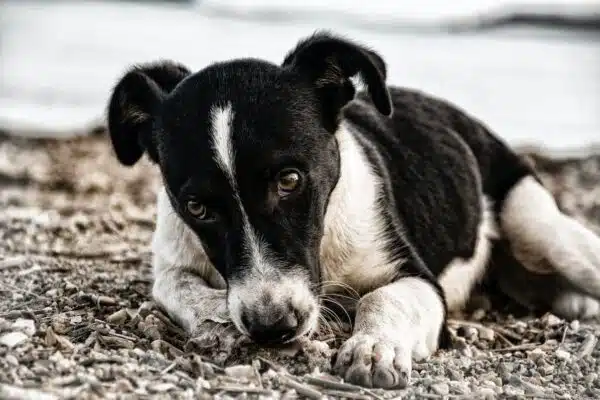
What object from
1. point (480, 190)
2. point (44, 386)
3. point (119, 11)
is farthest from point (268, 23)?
point (44, 386)

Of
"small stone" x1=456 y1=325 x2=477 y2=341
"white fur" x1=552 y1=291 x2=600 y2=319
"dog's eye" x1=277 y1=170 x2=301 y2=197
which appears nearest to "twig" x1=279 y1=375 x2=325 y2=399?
"dog's eye" x1=277 y1=170 x2=301 y2=197

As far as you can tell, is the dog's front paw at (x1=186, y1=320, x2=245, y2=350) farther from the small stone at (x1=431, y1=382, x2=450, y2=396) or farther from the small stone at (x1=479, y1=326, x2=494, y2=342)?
the small stone at (x1=479, y1=326, x2=494, y2=342)

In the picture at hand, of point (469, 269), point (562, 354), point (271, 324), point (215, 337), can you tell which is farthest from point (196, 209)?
point (469, 269)

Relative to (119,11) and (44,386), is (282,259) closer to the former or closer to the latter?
(44,386)

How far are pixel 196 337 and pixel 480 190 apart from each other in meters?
2.51

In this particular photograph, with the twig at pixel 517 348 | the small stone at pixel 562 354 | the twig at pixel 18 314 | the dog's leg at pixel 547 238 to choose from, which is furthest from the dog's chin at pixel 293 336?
the dog's leg at pixel 547 238

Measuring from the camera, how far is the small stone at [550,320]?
17.2 ft

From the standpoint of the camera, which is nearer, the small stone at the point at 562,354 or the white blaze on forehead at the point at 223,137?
the white blaze on forehead at the point at 223,137

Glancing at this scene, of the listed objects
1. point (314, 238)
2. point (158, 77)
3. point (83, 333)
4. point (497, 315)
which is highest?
point (158, 77)

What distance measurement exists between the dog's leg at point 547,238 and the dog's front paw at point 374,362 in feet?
7.23

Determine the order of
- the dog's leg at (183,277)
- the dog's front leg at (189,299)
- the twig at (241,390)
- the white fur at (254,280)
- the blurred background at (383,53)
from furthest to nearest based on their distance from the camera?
the blurred background at (383,53) → the dog's leg at (183,277) → the dog's front leg at (189,299) → the white fur at (254,280) → the twig at (241,390)

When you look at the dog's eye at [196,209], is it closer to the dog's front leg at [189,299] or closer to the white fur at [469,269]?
the dog's front leg at [189,299]

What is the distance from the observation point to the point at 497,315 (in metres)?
5.78

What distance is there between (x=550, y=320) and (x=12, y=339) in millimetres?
3018
